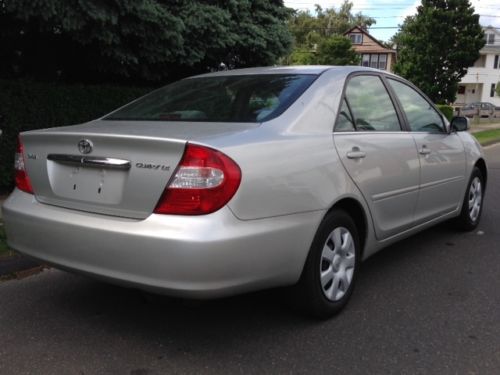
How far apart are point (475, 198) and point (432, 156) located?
1.45 metres

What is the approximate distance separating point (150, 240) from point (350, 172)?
1385 millimetres

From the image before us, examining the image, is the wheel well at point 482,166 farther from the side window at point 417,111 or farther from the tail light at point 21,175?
the tail light at point 21,175

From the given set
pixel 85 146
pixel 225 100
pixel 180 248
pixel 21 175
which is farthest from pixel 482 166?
pixel 21 175

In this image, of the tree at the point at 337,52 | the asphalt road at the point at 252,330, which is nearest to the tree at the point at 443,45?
the tree at the point at 337,52

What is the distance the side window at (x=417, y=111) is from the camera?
4.50 m

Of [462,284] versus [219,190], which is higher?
[219,190]

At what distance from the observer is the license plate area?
9.45ft

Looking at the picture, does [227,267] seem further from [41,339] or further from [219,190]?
[41,339]

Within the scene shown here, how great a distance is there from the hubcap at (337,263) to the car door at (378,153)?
0.33 metres

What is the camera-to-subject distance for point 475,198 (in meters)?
5.68

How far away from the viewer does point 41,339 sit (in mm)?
3205

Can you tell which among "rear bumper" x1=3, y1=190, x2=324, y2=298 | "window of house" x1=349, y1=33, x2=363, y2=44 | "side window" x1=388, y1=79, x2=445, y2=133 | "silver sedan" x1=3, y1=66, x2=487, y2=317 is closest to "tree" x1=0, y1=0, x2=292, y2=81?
"silver sedan" x1=3, y1=66, x2=487, y2=317

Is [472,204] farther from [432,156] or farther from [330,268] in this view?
[330,268]

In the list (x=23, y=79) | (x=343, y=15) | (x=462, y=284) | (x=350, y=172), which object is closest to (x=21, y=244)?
(x=350, y=172)
